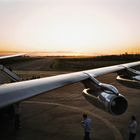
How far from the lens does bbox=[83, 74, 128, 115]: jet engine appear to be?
11.7m

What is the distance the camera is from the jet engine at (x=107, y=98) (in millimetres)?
11727

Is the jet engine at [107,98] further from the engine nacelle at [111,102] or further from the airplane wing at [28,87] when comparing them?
the airplane wing at [28,87]

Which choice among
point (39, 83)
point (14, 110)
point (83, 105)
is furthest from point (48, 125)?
point (39, 83)

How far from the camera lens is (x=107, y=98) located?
1185cm

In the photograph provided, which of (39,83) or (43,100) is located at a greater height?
(39,83)

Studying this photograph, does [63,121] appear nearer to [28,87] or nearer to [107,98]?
[107,98]

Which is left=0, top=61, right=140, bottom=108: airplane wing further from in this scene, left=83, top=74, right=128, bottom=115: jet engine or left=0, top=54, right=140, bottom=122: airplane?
left=83, top=74, right=128, bottom=115: jet engine

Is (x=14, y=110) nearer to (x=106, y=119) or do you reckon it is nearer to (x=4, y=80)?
(x=4, y=80)

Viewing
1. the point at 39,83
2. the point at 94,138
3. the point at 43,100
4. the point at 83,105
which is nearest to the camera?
the point at 39,83

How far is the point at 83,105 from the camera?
2428cm

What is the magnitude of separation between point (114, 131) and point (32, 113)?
6494mm

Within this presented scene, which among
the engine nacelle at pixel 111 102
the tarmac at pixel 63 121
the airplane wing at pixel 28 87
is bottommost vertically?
the tarmac at pixel 63 121

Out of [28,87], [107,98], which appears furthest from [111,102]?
[28,87]

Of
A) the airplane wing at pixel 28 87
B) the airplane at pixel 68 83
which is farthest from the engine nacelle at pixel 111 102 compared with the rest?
the airplane wing at pixel 28 87
